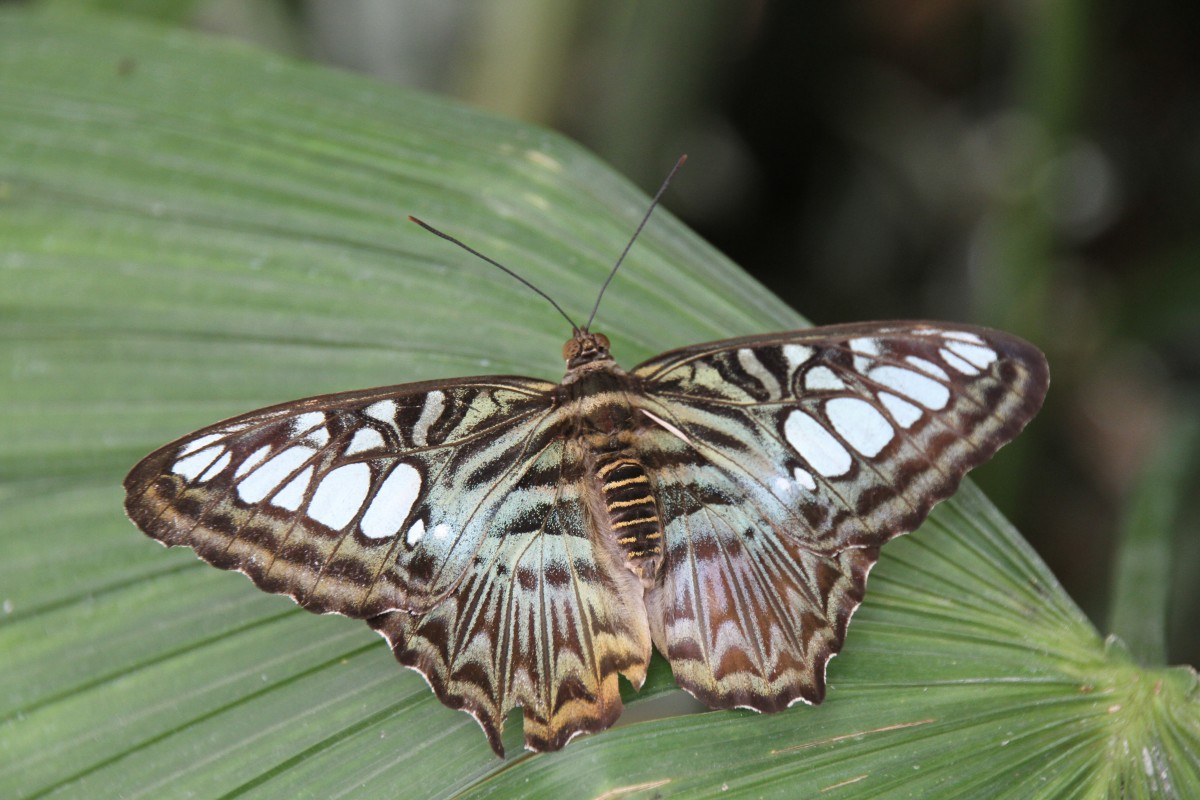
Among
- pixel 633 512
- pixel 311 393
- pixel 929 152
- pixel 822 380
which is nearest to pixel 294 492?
pixel 311 393

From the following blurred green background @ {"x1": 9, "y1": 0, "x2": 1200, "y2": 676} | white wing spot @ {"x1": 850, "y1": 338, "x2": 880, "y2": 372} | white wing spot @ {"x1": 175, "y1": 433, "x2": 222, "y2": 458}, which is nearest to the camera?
white wing spot @ {"x1": 175, "y1": 433, "x2": 222, "y2": 458}

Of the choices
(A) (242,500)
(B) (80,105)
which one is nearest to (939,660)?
(A) (242,500)

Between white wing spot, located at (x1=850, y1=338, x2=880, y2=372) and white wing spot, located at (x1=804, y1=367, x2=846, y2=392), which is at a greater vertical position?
white wing spot, located at (x1=850, y1=338, x2=880, y2=372)

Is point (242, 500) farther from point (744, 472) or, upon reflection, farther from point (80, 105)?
point (80, 105)

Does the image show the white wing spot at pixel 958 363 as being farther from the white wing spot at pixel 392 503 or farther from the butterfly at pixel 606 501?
the white wing spot at pixel 392 503

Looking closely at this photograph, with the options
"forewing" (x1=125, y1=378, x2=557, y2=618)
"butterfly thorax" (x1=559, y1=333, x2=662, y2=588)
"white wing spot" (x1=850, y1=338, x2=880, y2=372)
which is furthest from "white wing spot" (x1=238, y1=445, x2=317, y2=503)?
"white wing spot" (x1=850, y1=338, x2=880, y2=372)

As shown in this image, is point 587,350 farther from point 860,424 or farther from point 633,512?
point 860,424

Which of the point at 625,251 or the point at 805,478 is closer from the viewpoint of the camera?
the point at 805,478

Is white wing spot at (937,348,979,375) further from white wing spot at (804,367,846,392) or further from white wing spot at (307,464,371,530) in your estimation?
white wing spot at (307,464,371,530)
